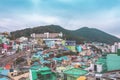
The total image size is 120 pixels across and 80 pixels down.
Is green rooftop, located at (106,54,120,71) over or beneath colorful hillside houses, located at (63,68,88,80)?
over

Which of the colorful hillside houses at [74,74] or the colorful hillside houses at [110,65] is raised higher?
the colorful hillside houses at [110,65]

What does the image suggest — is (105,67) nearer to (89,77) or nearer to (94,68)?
(94,68)

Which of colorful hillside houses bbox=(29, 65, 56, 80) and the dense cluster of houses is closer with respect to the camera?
the dense cluster of houses

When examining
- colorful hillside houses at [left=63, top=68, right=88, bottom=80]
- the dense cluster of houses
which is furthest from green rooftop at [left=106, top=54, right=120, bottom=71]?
colorful hillside houses at [left=63, top=68, right=88, bottom=80]

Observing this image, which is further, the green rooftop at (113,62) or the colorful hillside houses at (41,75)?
the colorful hillside houses at (41,75)

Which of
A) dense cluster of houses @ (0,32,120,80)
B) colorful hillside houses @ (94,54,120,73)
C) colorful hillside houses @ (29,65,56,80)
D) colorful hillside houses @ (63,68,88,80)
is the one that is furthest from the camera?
colorful hillside houses @ (29,65,56,80)

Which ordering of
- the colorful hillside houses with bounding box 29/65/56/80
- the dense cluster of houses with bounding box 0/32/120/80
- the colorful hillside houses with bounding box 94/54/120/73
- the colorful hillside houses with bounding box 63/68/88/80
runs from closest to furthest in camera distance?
the dense cluster of houses with bounding box 0/32/120/80, the colorful hillside houses with bounding box 63/68/88/80, the colorful hillside houses with bounding box 94/54/120/73, the colorful hillside houses with bounding box 29/65/56/80

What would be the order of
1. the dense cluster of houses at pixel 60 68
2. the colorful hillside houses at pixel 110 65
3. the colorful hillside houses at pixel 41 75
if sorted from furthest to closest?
the colorful hillside houses at pixel 41 75, the colorful hillside houses at pixel 110 65, the dense cluster of houses at pixel 60 68

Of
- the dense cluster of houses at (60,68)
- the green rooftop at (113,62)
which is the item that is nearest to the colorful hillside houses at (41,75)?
the dense cluster of houses at (60,68)

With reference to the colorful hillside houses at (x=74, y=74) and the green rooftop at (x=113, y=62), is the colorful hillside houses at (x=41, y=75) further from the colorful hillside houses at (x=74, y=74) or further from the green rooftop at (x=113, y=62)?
the green rooftop at (x=113, y=62)

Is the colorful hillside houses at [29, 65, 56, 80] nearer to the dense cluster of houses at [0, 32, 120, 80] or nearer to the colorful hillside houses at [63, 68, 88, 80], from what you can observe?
the dense cluster of houses at [0, 32, 120, 80]

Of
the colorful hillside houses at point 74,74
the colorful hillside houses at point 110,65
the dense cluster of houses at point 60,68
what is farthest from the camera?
the colorful hillside houses at point 110,65

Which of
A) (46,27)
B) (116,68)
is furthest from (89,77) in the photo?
(46,27)
